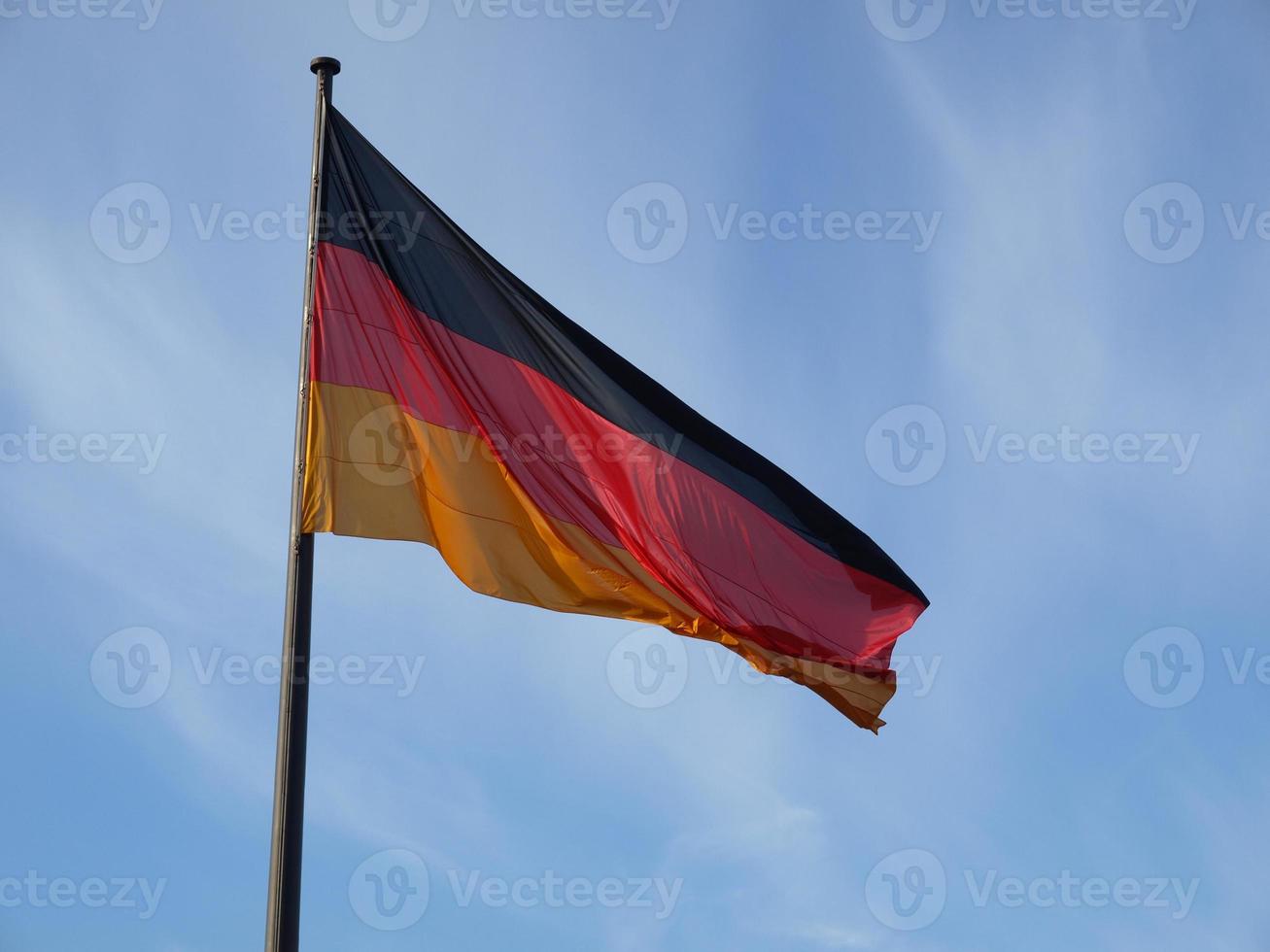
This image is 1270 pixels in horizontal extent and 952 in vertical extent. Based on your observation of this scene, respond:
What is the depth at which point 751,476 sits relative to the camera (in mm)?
14148

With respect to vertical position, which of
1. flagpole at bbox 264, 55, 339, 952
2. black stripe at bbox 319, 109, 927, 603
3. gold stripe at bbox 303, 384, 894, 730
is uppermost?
black stripe at bbox 319, 109, 927, 603

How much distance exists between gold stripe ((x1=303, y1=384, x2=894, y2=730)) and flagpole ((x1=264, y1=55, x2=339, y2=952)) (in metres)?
0.10

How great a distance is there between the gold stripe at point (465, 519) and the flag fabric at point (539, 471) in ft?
0.06

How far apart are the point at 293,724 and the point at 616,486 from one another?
4.29 meters

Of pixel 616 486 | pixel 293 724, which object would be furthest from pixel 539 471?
pixel 293 724

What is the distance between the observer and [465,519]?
11.5m

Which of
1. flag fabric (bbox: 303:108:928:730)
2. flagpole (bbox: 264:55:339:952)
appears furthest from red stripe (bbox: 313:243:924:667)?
flagpole (bbox: 264:55:339:952)

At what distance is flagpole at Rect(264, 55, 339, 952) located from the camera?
8.96m

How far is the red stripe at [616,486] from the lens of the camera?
11680mm

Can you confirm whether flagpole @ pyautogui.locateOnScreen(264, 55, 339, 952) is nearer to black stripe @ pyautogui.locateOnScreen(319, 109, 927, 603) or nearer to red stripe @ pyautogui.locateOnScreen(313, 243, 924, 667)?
red stripe @ pyautogui.locateOnScreen(313, 243, 924, 667)

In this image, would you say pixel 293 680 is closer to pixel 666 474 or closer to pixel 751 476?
pixel 666 474

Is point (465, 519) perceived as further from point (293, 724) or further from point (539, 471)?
point (293, 724)

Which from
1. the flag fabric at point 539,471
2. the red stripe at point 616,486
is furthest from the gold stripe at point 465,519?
the red stripe at point 616,486

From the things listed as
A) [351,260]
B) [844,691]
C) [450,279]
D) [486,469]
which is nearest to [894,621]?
[844,691]
